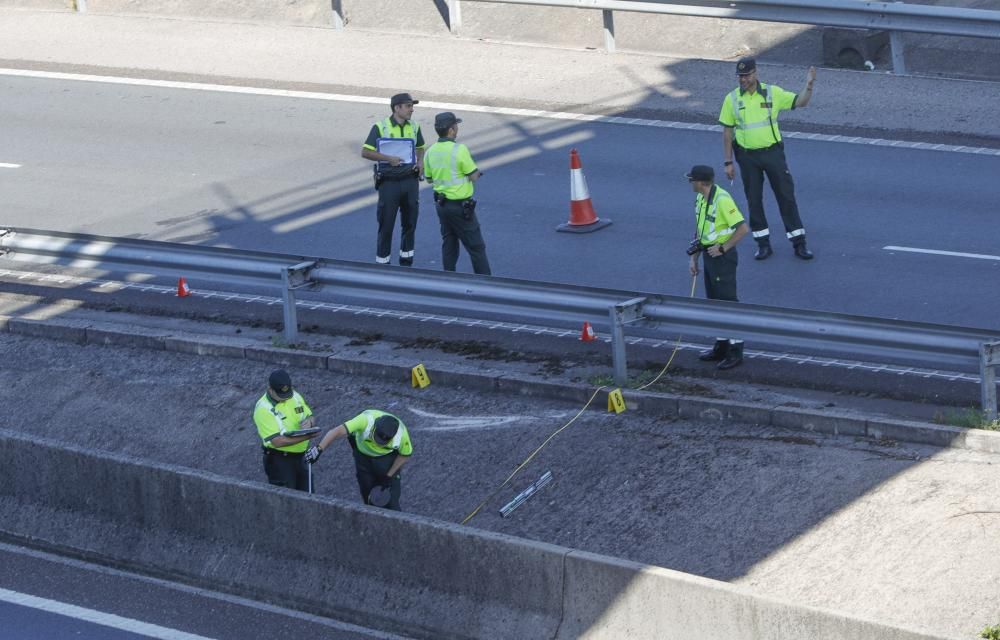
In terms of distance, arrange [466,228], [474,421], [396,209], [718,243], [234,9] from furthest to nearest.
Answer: [234,9] → [396,209] → [466,228] → [718,243] → [474,421]

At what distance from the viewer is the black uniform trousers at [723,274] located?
12.9 metres

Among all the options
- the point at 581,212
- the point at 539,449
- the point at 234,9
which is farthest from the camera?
the point at 234,9

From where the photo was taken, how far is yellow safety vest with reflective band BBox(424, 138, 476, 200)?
47.7ft

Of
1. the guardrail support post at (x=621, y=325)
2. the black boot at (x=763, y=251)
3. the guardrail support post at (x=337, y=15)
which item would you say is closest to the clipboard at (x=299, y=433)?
the guardrail support post at (x=621, y=325)

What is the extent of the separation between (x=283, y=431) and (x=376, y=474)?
28.3 inches

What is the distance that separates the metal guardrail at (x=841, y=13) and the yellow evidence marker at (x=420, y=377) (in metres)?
9.10

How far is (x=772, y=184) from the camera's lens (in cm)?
1537

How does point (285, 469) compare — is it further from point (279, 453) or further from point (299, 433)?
point (299, 433)

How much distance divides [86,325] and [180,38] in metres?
10.1

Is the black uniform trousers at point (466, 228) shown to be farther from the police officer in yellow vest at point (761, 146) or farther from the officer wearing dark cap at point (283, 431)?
the officer wearing dark cap at point (283, 431)

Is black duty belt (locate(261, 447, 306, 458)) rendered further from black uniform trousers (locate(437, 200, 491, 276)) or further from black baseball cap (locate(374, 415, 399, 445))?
black uniform trousers (locate(437, 200, 491, 276))

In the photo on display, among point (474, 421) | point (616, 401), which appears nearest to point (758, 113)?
point (616, 401)

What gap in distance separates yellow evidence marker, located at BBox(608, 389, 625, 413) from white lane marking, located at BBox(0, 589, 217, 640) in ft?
11.7

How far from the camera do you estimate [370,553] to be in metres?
10.5
